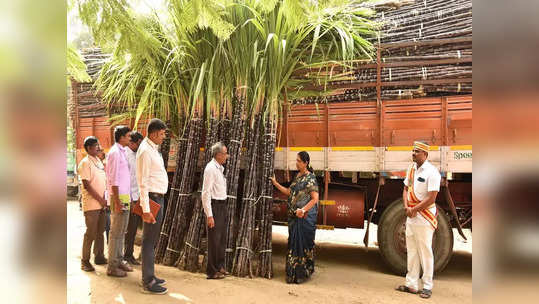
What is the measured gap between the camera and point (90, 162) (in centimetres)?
461

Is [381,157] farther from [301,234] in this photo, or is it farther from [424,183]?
[301,234]

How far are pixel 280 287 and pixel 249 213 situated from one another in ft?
3.26

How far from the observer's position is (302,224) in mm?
4438

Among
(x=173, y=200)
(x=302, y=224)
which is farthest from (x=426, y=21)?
(x=173, y=200)

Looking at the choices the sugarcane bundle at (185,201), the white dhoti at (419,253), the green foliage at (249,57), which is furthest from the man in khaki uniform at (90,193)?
the white dhoti at (419,253)

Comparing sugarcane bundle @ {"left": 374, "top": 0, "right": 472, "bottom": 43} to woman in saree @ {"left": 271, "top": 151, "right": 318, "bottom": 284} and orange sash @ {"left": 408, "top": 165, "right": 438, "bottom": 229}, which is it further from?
woman in saree @ {"left": 271, "top": 151, "right": 318, "bottom": 284}

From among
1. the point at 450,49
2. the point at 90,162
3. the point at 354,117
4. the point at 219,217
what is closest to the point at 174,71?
the point at 90,162

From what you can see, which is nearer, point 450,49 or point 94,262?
point 450,49

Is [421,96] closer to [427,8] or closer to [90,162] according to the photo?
[427,8]

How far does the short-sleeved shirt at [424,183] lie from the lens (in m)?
3.97

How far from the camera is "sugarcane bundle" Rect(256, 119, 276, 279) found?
4602mm

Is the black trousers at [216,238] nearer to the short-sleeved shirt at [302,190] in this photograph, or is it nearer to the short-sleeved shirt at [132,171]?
the short-sleeved shirt at [302,190]

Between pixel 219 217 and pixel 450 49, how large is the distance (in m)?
3.70

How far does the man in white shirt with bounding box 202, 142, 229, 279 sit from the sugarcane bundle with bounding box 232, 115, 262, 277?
0.25 metres
